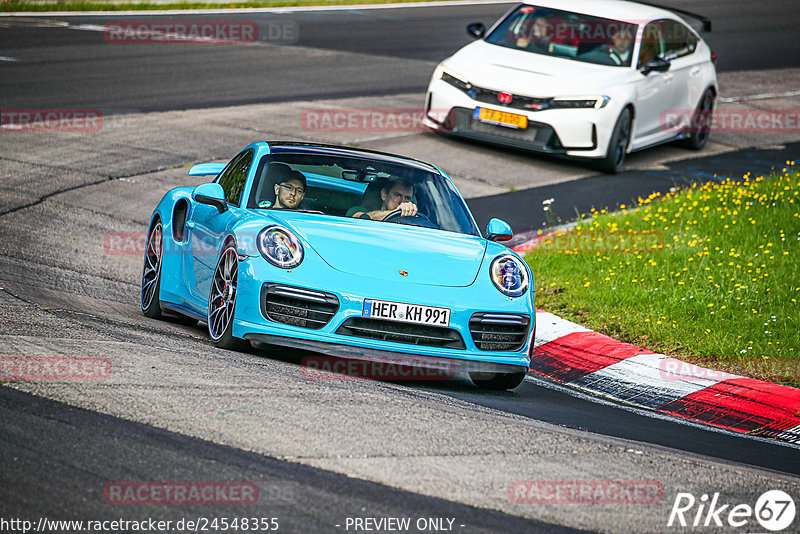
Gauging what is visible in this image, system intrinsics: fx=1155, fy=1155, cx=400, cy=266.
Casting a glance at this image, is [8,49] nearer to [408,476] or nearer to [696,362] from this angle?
[696,362]

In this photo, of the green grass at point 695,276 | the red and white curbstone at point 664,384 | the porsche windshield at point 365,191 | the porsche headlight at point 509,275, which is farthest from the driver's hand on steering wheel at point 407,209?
the green grass at point 695,276

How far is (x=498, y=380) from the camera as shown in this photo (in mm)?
7285

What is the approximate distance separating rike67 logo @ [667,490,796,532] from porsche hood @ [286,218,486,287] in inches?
95.1

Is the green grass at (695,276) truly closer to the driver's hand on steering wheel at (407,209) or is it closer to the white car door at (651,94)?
the driver's hand on steering wheel at (407,209)

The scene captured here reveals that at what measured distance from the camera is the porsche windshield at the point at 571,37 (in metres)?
15.2

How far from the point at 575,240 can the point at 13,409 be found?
7324mm

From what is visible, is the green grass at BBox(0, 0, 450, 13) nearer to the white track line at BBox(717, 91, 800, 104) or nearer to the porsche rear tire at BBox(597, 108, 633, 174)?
the white track line at BBox(717, 91, 800, 104)

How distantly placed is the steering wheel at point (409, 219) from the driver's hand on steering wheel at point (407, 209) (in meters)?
0.01

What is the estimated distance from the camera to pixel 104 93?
16.6m

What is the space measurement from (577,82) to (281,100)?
4843mm

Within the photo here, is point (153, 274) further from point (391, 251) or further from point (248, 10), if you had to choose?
point (248, 10)

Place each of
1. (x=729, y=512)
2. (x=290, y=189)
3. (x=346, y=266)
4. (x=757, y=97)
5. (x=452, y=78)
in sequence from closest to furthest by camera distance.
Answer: (x=729, y=512)
(x=346, y=266)
(x=290, y=189)
(x=452, y=78)
(x=757, y=97)

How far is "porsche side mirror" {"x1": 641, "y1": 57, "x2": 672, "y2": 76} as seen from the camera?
15092 millimetres

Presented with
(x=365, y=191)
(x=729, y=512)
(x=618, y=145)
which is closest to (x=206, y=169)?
(x=365, y=191)
